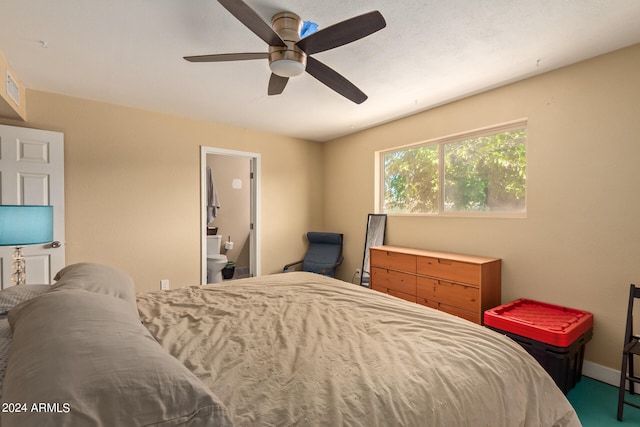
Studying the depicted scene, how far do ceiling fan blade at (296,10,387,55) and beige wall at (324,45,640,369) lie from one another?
1.97 m

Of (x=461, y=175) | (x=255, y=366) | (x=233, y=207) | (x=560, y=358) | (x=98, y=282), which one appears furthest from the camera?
(x=233, y=207)

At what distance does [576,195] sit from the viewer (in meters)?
2.38

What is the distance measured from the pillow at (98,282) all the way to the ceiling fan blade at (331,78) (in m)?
1.66

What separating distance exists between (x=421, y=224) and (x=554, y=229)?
131 centimetres

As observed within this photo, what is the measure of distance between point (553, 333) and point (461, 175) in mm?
1796

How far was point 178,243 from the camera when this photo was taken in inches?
147

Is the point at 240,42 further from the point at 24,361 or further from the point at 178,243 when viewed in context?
the point at 178,243

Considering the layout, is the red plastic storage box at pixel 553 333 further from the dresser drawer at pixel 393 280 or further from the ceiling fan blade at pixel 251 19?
the ceiling fan blade at pixel 251 19

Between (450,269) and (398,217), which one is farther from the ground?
(398,217)

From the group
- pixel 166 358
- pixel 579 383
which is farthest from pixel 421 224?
pixel 166 358

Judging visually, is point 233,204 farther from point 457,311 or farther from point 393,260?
point 457,311

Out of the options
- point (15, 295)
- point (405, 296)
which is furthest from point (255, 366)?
point (405, 296)

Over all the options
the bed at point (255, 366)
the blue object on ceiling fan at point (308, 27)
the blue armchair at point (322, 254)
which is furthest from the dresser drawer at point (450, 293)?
the blue object on ceiling fan at point (308, 27)

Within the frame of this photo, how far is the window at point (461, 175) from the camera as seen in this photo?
2855 millimetres
